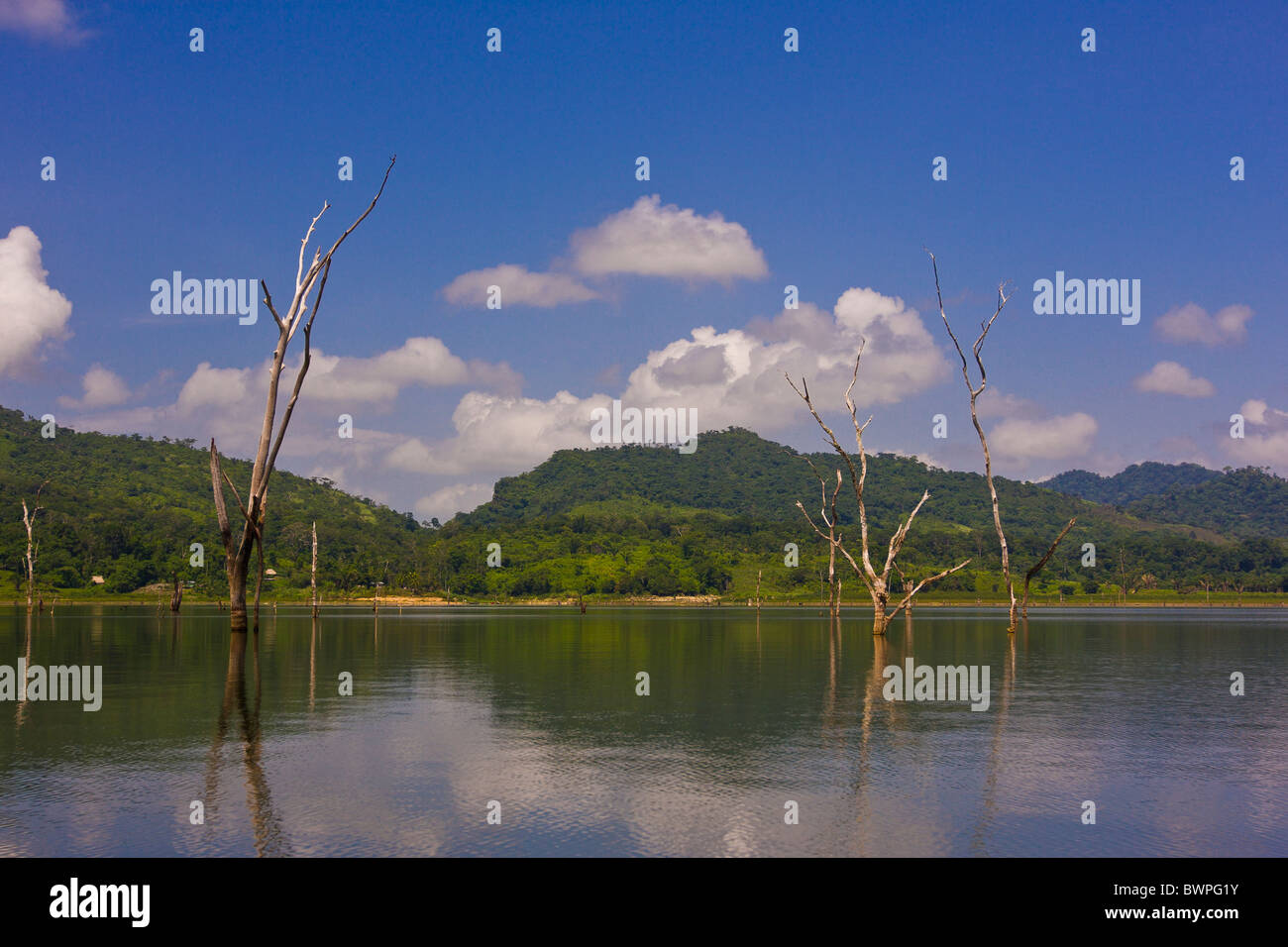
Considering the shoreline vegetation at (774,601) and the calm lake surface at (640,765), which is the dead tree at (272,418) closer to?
the calm lake surface at (640,765)

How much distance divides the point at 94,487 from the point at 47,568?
56412mm

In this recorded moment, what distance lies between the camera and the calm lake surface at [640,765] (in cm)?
1205

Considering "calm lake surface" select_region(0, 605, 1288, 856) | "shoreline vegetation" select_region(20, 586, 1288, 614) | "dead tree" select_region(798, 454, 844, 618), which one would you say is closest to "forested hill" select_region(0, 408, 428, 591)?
"shoreline vegetation" select_region(20, 586, 1288, 614)

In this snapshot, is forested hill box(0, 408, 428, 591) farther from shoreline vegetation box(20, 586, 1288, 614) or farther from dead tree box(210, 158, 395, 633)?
dead tree box(210, 158, 395, 633)

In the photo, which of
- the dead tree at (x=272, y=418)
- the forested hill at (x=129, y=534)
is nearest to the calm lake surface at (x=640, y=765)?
the dead tree at (x=272, y=418)

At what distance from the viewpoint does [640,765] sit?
16.7 m

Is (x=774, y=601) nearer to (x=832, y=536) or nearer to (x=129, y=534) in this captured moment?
(x=832, y=536)

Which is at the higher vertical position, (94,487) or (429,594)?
(94,487)

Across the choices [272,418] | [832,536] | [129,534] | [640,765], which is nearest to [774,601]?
[832,536]

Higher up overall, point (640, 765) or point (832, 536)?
point (832, 536)

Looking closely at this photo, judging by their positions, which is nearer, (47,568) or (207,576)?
(47,568)
